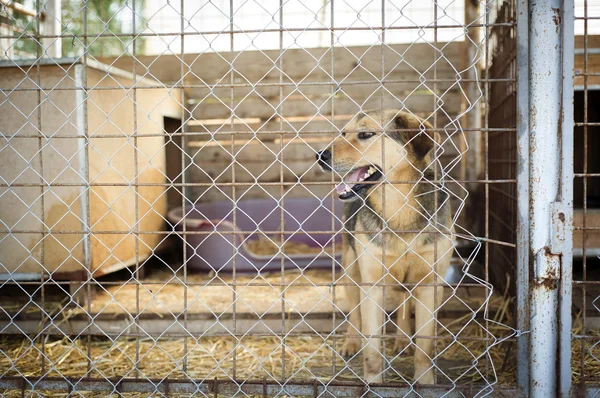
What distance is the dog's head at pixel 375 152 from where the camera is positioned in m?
3.16

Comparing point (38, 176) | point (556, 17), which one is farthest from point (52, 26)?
point (556, 17)

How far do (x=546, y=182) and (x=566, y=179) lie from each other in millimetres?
86

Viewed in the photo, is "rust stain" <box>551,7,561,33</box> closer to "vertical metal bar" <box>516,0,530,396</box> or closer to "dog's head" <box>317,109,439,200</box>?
"vertical metal bar" <box>516,0,530,396</box>

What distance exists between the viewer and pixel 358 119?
132 inches

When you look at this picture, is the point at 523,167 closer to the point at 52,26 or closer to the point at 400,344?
the point at 400,344

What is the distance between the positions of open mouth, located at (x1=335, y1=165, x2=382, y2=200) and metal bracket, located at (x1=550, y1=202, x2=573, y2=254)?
1013mm

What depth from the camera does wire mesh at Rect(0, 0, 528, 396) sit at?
2.71 metres

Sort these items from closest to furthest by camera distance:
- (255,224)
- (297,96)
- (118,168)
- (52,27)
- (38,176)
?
(38,176) → (255,224) → (118,168) → (52,27) → (297,96)

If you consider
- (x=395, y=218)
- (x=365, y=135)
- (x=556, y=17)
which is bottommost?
(x=395, y=218)

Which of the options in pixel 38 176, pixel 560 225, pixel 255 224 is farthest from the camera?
pixel 255 224

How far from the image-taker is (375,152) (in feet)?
10.7

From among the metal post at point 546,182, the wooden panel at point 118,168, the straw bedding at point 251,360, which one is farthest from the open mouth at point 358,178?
the wooden panel at point 118,168

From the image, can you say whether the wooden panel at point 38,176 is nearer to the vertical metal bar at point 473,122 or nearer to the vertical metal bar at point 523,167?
the vertical metal bar at point 523,167

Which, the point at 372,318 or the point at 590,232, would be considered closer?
the point at 372,318
